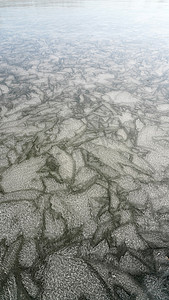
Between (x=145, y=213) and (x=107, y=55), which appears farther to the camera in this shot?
(x=107, y=55)

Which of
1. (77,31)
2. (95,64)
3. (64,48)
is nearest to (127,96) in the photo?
(95,64)

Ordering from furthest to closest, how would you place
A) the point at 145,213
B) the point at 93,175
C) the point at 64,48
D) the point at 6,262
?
the point at 64,48
the point at 93,175
the point at 145,213
the point at 6,262

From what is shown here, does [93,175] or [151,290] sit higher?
[93,175]

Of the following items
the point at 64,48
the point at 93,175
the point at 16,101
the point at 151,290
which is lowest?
the point at 151,290

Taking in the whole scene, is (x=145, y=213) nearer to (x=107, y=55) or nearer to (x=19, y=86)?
(x=19, y=86)

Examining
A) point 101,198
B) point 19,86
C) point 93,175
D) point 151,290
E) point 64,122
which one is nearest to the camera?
point 151,290

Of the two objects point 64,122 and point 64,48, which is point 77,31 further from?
point 64,122
